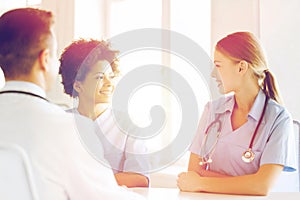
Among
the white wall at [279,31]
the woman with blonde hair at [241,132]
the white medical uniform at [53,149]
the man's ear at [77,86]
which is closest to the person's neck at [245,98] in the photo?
the woman with blonde hair at [241,132]

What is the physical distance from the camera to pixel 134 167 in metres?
1.06

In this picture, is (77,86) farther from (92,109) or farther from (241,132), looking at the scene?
(241,132)

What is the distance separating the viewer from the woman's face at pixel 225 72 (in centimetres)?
108

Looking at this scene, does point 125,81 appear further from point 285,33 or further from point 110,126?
point 285,33

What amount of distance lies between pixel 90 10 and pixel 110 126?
707mm

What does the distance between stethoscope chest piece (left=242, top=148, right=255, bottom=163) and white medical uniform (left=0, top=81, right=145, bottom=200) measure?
0.51 metres

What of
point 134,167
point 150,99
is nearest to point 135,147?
point 134,167

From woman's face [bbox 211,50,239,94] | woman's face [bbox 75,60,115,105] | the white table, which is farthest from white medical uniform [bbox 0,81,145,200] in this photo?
woman's face [bbox 211,50,239,94]

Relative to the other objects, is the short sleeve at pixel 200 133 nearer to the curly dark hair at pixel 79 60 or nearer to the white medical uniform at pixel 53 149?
the curly dark hair at pixel 79 60

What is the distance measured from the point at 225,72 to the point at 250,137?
0.21 meters

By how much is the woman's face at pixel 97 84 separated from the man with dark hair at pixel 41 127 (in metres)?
0.36

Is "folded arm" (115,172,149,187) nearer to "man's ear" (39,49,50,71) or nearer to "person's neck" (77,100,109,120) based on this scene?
"person's neck" (77,100,109,120)

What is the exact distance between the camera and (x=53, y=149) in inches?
22.6

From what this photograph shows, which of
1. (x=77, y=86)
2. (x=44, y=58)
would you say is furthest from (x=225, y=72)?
(x=44, y=58)
